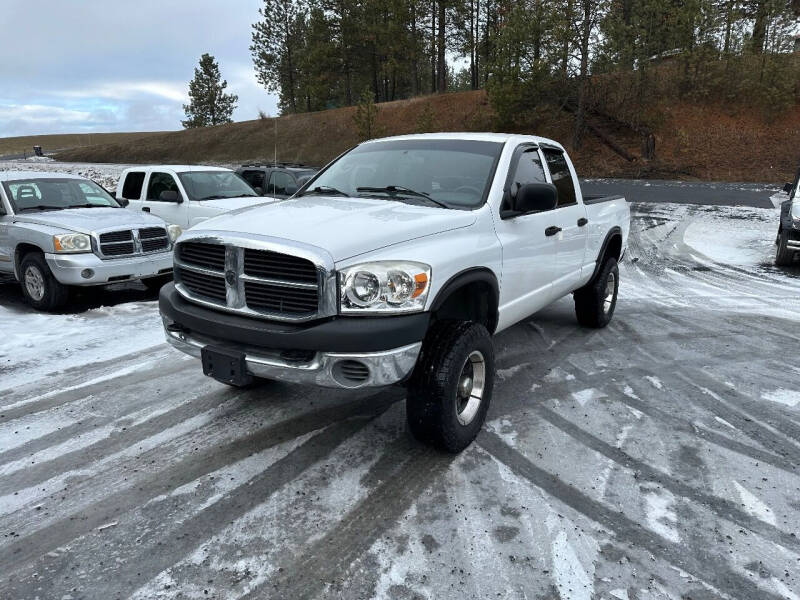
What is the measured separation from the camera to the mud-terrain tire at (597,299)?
6.38 meters

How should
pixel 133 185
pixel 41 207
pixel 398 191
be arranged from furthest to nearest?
1. pixel 133 185
2. pixel 41 207
3. pixel 398 191

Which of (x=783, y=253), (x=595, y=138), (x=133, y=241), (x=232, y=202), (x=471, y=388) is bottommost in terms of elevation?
(x=783, y=253)

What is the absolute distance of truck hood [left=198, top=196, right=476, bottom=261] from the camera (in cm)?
328

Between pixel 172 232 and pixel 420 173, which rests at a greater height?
pixel 420 173

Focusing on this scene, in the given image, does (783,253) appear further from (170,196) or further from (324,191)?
(170,196)

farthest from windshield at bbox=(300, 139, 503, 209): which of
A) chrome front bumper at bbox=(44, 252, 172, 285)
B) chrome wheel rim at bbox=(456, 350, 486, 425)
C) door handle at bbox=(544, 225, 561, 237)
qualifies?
chrome front bumper at bbox=(44, 252, 172, 285)

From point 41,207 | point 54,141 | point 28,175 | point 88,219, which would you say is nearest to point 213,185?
point 28,175

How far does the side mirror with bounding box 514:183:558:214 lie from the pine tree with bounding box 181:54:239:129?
6387cm

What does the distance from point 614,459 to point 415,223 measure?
75.6 inches

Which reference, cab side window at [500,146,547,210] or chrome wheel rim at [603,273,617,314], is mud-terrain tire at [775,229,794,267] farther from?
cab side window at [500,146,547,210]

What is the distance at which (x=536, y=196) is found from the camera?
4.10 metres

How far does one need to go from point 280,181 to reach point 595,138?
25.2 metres

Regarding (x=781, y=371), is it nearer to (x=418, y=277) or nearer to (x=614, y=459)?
(x=614, y=459)

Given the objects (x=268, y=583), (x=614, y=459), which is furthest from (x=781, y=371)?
(x=268, y=583)
